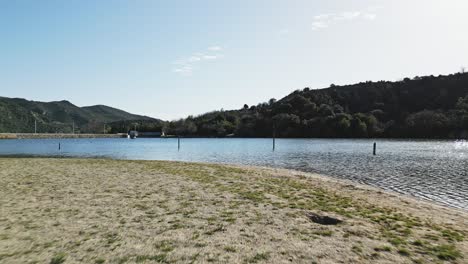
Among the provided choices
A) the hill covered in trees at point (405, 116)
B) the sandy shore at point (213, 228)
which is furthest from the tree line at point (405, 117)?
the sandy shore at point (213, 228)

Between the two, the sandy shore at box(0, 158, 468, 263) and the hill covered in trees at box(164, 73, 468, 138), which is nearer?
the sandy shore at box(0, 158, 468, 263)

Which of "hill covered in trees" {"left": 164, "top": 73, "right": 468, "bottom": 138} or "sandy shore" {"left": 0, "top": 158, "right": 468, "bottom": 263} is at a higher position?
"hill covered in trees" {"left": 164, "top": 73, "right": 468, "bottom": 138}

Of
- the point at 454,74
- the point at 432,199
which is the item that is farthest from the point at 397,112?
the point at 432,199

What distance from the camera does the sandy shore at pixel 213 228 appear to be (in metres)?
7.46

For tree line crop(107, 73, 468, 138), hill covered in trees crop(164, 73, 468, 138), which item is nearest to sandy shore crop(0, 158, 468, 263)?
hill covered in trees crop(164, 73, 468, 138)

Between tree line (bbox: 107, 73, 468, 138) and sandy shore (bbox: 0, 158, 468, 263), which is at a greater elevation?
tree line (bbox: 107, 73, 468, 138)

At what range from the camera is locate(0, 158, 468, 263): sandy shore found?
24.5 ft

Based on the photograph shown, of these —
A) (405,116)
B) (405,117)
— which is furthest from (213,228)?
(405,116)

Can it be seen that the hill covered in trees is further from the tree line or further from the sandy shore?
A: the sandy shore

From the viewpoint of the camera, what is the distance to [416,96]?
188 metres

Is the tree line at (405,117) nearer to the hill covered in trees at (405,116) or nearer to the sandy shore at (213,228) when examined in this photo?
the hill covered in trees at (405,116)

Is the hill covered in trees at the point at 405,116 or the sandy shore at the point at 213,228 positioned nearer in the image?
the sandy shore at the point at 213,228

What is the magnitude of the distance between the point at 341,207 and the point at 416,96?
672 ft

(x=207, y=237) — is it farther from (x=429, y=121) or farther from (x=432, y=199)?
(x=429, y=121)
